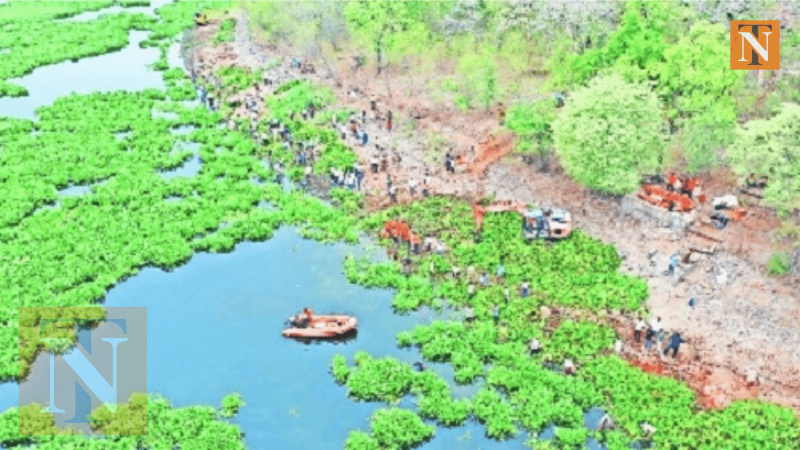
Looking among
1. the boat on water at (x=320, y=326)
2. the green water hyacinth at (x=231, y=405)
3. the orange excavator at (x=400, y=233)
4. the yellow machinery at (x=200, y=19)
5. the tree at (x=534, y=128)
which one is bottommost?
the green water hyacinth at (x=231, y=405)

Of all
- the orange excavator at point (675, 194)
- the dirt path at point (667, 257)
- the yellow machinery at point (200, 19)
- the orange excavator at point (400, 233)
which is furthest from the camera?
the yellow machinery at point (200, 19)

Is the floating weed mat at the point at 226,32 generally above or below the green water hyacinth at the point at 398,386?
above

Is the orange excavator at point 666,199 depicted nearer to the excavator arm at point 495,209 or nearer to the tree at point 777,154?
the tree at point 777,154

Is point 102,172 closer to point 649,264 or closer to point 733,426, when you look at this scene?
point 649,264

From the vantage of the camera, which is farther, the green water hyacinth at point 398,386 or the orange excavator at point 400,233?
the orange excavator at point 400,233

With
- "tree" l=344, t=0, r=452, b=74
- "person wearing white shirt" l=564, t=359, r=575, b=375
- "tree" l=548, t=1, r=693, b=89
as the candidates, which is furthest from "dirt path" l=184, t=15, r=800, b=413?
"tree" l=548, t=1, r=693, b=89

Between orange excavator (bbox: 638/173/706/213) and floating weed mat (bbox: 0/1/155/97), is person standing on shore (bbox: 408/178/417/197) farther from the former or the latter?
floating weed mat (bbox: 0/1/155/97)
